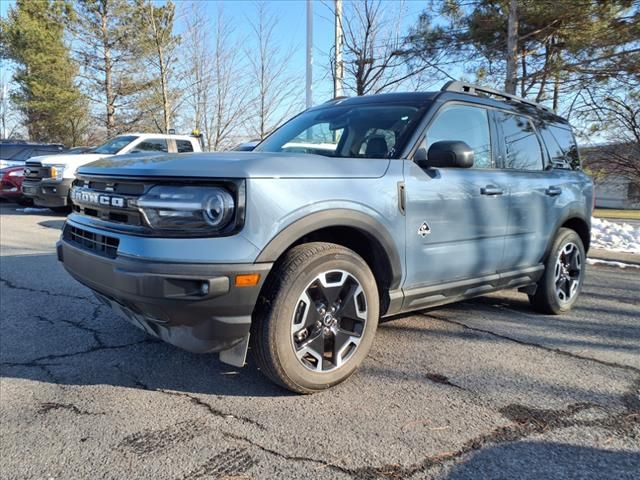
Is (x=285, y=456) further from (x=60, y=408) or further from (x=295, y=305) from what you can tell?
(x=60, y=408)

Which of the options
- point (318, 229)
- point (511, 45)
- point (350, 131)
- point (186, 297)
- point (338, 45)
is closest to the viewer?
point (186, 297)

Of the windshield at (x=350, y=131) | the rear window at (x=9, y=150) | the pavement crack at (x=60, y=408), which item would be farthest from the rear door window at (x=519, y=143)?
the rear window at (x=9, y=150)

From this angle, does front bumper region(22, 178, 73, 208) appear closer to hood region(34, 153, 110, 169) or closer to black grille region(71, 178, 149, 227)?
hood region(34, 153, 110, 169)

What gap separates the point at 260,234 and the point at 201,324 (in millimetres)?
551

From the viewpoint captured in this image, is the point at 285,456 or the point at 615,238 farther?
the point at 615,238

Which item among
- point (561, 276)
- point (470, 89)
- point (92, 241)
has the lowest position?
point (561, 276)

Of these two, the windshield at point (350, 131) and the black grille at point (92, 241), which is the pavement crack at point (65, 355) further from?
the windshield at point (350, 131)

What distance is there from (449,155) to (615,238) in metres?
8.78

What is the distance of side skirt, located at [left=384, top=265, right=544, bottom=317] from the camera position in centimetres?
348

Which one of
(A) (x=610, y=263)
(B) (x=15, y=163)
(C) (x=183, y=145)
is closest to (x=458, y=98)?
(A) (x=610, y=263)

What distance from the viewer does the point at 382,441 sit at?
2.56m

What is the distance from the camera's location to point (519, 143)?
455 centimetres

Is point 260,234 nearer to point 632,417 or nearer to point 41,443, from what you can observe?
point 41,443

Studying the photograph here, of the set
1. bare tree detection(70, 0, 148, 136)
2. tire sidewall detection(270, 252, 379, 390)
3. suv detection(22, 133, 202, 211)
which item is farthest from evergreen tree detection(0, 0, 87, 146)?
tire sidewall detection(270, 252, 379, 390)
